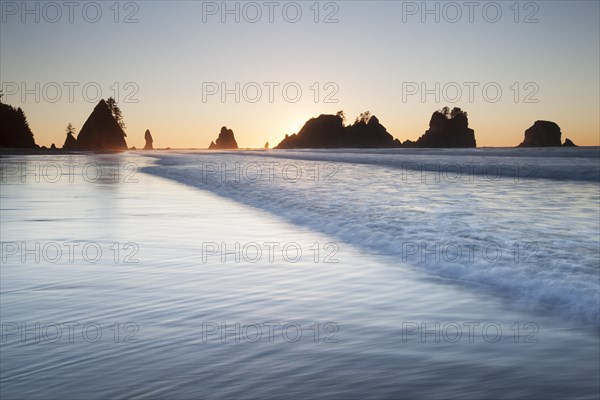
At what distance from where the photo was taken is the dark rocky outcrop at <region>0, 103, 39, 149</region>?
132875 mm

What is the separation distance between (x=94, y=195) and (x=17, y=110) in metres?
140

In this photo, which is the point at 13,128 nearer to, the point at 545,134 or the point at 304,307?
the point at 545,134

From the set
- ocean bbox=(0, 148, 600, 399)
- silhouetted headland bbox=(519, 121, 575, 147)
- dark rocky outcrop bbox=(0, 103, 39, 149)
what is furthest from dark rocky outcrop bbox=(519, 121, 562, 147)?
ocean bbox=(0, 148, 600, 399)

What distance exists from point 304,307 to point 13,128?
147 metres

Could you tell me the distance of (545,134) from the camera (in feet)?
466

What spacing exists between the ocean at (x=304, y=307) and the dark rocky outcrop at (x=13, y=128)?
136 meters

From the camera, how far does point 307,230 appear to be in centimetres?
1077

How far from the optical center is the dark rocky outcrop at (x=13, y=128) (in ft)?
436

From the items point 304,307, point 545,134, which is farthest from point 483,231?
point 545,134

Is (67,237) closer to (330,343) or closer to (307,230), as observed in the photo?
(307,230)

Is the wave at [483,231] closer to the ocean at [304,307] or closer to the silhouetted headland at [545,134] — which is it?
the ocean at [304,307]

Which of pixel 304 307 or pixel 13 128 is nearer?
pixel 304 307

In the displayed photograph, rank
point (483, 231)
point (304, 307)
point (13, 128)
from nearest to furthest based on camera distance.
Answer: point (304, 307), point (483, 231), point (13, 128)

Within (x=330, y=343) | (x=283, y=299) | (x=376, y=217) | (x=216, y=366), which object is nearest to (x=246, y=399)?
(x=216, y=366)
